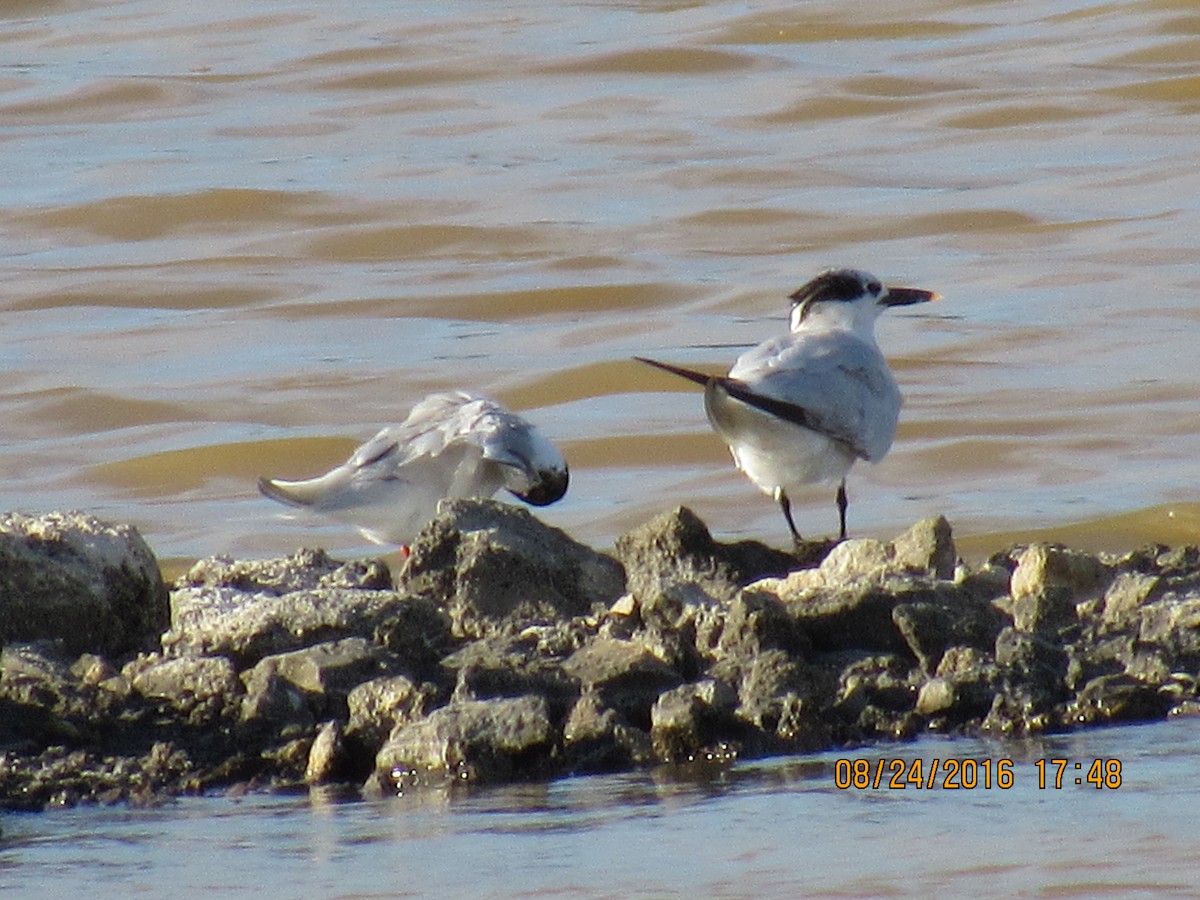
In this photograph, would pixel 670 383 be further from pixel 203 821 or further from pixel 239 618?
pixel 203 821

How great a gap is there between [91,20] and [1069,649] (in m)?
17.2

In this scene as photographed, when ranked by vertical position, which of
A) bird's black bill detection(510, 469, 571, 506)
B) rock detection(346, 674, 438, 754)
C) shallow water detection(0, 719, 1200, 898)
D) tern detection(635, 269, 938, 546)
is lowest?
shallow water detection(0, 719, 1200, 898)

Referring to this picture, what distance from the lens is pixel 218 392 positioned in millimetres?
11289


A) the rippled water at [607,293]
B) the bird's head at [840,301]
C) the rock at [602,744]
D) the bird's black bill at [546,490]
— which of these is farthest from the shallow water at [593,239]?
the rock at [602,744]

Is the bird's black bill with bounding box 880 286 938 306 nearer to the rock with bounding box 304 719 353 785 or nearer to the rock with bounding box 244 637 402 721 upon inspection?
the rock with bounding box 244 637 402 721

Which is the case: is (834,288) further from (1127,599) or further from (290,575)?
(1127,599)

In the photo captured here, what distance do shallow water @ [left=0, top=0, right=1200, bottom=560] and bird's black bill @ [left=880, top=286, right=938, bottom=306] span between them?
0.81 metres

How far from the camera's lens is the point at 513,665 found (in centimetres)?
504

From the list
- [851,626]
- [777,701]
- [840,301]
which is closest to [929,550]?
[851,626]

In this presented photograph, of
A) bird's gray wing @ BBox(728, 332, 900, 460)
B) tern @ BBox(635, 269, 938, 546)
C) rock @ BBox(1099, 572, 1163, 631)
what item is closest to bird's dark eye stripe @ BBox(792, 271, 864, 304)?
tern @ BBox(635, 269, 938, 546)

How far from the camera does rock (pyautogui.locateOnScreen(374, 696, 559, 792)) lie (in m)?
4.68

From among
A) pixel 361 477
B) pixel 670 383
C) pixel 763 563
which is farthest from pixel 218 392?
pixel 763 563

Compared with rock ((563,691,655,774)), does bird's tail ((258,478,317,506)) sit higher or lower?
higher
